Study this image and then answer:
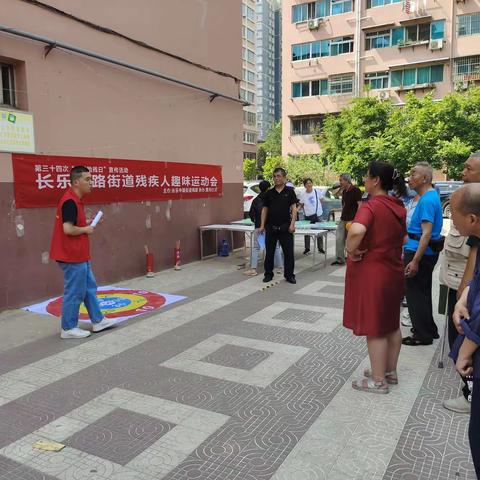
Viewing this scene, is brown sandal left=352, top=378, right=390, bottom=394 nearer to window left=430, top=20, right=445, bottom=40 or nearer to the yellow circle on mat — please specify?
the yellow circle on mat

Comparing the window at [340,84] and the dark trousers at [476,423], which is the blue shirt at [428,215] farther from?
the window at [340,84]

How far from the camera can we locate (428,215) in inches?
164

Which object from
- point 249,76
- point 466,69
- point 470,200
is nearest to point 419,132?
point 466,69

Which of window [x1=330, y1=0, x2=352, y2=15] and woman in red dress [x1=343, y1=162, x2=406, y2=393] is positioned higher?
window [x1=330, y1=0, x2=352, y2=15]

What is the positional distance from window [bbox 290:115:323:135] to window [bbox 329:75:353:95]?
206 cm

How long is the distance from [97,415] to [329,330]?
103 inches

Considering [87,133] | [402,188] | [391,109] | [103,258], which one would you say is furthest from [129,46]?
[391,109]

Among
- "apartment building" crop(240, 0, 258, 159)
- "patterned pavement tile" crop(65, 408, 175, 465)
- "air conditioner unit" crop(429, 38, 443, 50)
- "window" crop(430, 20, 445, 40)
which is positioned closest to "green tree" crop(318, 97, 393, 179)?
"air conditioner unit" crop(429, 38, 443, 50)

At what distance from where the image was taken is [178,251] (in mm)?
8422

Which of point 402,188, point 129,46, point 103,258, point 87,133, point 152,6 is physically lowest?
point 103,258

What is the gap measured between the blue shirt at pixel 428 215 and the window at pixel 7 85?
15.8ft

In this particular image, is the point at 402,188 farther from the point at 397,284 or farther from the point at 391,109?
the point at 391,109

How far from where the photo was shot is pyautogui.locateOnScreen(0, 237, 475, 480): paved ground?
2619 mm

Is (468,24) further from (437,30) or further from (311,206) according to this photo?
(311,206)
